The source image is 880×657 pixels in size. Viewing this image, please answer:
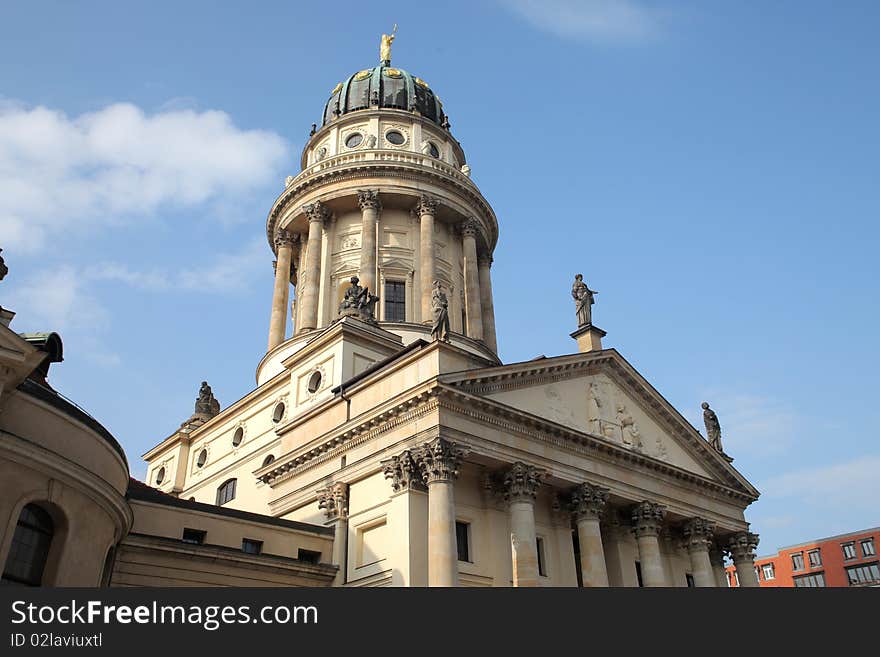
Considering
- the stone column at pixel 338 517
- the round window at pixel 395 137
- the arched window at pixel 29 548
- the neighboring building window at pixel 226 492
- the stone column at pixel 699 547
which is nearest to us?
the arched window at pixel 29 548

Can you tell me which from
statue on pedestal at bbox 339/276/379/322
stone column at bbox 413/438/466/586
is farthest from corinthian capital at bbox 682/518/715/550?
statue on pedestal at bbox 339/276/379/322

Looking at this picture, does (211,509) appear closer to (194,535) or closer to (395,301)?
(194,535)

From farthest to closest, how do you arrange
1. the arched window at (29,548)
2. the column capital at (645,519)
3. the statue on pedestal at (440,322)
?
the column capital at (645,519) < the statue on pedestal at (440,322) < the arched window at (29,548)

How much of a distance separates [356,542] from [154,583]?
6836 millimetres

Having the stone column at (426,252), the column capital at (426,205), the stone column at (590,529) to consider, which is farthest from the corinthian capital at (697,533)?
the column capital at (426,205)

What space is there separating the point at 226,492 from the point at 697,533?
21.7 meters

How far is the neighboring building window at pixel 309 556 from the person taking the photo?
3009 cm

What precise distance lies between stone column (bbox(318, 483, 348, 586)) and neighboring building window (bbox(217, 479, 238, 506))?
10.6 meters

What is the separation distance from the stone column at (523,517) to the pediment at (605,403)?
7.80 ft

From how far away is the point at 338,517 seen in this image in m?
30.6

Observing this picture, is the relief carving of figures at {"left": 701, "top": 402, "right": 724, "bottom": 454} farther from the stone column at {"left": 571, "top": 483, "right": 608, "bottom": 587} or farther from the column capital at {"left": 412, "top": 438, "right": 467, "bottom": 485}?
the column capital at {"left": 412, "top": 438, "right": 467, "bottom": 485}

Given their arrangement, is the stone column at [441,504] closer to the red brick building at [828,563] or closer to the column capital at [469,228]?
the column capital at [469,228]
